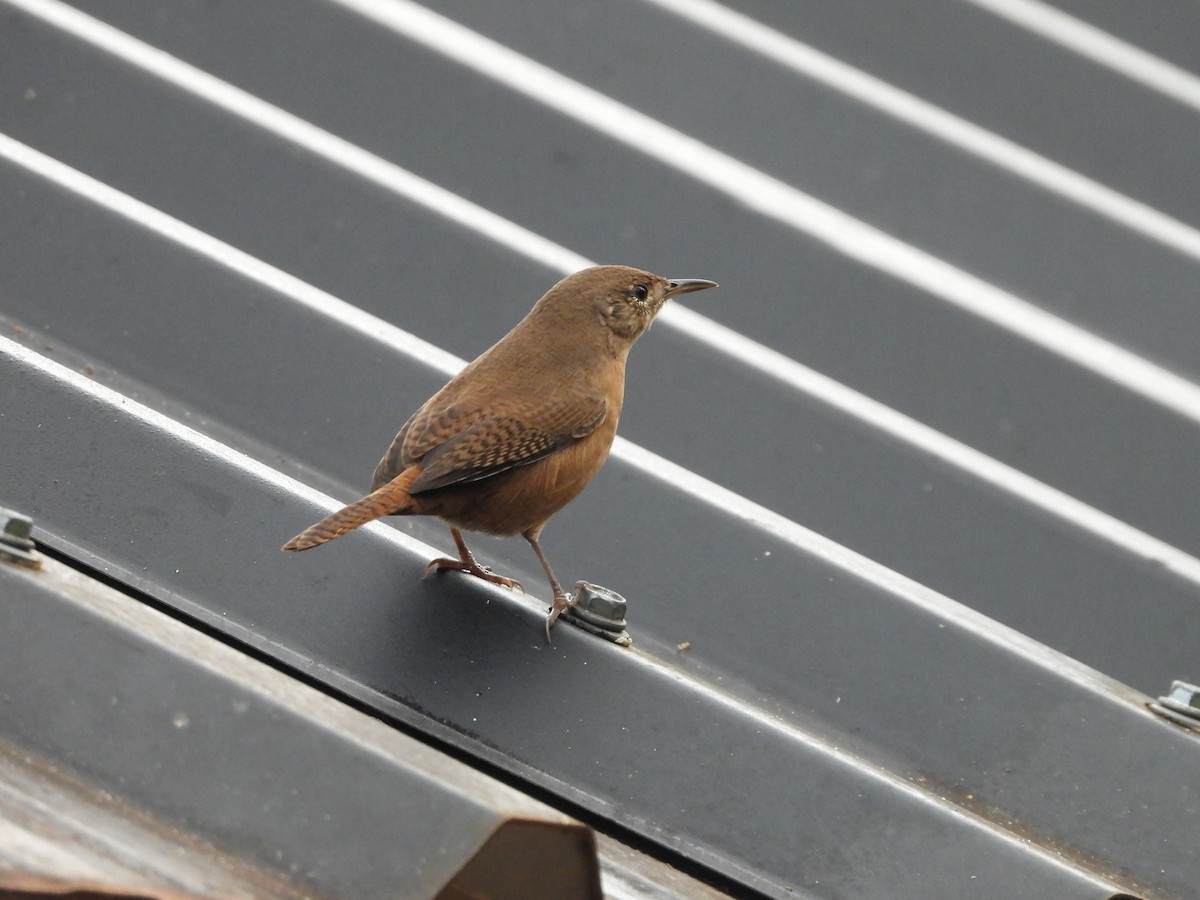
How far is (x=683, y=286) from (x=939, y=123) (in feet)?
3.33

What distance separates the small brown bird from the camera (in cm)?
308

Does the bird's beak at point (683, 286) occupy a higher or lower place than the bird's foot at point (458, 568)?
higher

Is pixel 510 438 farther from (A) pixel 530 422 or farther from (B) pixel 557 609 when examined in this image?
(B) pixel 557 609

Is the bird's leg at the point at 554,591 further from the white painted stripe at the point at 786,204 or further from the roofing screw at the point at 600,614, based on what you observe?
the white painted stripe at the point at 786,204

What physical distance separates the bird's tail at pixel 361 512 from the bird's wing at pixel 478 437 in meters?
0.03

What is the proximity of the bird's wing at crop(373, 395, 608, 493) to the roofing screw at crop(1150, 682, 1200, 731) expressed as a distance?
4.19ft

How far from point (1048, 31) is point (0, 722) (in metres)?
3.72

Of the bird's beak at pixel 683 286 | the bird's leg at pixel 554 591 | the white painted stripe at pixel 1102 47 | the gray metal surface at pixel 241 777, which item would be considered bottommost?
the bird's leg at pixel 554 591

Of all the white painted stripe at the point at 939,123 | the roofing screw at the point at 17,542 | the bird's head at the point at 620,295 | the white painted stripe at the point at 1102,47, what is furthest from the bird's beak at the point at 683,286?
the roofing screw at the point at 17,542

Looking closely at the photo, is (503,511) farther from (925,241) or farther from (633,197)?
(925,241)

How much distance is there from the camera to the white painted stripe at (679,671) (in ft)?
7.69

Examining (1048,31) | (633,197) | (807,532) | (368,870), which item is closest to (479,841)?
(368,870)

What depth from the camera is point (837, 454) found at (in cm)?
331

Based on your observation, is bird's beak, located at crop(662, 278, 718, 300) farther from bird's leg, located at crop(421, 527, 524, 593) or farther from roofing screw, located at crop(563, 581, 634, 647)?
roofing screw, located at crop(563, 581, 634, 647)
